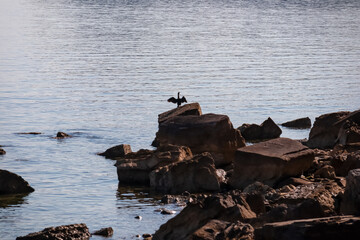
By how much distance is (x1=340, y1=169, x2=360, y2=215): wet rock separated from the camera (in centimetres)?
1541

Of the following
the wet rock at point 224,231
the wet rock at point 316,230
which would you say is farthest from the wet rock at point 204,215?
the wet rock at point 316,230

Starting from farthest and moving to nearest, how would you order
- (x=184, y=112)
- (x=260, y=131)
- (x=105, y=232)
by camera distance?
(x=260, y=131)
(x=184, y=112)
(x=105, y=232)

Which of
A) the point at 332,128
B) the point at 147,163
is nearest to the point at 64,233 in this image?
the point at 147,163

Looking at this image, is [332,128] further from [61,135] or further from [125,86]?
[125,86]

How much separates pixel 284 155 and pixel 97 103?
19.2 metres

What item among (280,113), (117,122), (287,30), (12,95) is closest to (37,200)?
(117,122)

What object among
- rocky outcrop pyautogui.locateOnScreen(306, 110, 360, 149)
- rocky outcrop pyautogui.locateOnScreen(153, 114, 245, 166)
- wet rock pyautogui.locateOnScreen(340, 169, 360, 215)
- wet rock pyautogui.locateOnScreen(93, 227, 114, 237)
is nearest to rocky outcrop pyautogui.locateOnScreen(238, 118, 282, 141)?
rocky outcrop pyautogui.locateOnScreen(306, 110, 360, 149)

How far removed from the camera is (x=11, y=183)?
2061cm

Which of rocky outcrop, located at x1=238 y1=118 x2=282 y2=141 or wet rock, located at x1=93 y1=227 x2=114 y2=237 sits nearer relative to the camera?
wet rock, located at x1=93 y1=227 x2=114 y2=237

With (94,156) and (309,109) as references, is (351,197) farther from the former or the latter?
(309,109)

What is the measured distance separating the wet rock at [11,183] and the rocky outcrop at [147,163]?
2.76m

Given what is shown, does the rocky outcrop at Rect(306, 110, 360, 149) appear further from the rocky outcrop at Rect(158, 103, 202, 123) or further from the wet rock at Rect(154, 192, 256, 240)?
the wet rock at Rect(154, 192, 256, 240)

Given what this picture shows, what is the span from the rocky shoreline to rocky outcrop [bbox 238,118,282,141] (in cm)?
4

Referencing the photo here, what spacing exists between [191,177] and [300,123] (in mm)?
12168
